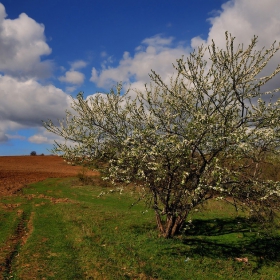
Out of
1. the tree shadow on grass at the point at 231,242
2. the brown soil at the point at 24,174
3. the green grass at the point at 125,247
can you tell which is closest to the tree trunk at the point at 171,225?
the green grass at the point at 125,247

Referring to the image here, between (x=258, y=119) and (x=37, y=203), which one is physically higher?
(x=258, y=119)

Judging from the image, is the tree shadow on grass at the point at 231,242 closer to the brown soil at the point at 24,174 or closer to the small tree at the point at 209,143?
the small tree at the point at 209,143

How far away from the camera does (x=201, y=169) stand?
13758 millimetres

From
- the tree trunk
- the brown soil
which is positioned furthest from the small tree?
the brown soil

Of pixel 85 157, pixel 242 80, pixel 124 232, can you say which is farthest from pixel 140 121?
pixel 124 232

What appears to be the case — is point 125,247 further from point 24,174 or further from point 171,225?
point 24,174

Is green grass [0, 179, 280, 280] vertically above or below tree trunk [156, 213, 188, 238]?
below

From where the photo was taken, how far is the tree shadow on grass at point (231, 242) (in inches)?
603

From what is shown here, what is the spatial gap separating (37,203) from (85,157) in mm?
14574

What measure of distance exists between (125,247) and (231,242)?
22.6 ft

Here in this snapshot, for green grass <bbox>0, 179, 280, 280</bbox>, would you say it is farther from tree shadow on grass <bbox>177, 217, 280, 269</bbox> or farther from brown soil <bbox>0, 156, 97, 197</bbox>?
brown soil <bbox>0, 156, 97, 197</bbox>

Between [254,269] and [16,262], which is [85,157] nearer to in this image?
[16,262]

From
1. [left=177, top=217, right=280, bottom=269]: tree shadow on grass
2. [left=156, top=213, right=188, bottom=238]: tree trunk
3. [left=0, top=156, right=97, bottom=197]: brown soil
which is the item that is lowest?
[left=177, top=217, right=280, bottom=269]: tree shadow on grass

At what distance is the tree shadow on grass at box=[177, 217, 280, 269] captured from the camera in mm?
15305
